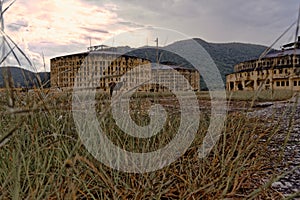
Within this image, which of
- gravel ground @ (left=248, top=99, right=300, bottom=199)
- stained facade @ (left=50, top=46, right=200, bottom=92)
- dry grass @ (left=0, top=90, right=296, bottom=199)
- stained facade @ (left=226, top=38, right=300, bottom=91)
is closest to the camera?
stained facade @ (left=226, top=38, right=300, bottom=91)

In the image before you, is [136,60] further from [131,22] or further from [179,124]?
[131,22]

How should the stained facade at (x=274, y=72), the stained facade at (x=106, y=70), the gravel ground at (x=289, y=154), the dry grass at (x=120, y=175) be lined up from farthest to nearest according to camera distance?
the stained facade at (x=106, y=70), the gravel ground at (x=289, y=154), the dry grass at (x=120, y=175), the stained facade at (x=274, y=72)

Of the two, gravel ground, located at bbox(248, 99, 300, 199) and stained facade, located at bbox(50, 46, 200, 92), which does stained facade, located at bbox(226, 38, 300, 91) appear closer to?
gravel ground, located at bbox(248, 99, 300, 199)

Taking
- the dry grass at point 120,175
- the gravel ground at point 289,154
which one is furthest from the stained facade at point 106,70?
the gravel ground at point 289,154

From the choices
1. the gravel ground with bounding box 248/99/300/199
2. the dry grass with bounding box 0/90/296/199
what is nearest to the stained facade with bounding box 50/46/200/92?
the dry grass with bounding box 0/90/296/199

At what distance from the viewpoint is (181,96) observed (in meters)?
2.81

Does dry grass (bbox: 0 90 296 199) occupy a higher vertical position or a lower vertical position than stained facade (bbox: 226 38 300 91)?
lower

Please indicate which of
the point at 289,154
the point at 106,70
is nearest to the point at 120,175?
the point at 106,70

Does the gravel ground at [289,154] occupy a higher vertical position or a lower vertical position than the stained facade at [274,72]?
lower

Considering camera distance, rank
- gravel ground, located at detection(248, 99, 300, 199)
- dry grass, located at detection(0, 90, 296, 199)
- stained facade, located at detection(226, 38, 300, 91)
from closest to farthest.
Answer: stained facade, located at detection(226, 38, 300, 91), dry grass, located at detection(0, 90, 296, 199), gravel ground, located at detection(248, 99, 300, 199)

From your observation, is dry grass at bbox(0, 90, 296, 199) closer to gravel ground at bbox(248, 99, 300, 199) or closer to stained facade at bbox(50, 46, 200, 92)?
gravel ground at bbox(248, 99, 300, 199)

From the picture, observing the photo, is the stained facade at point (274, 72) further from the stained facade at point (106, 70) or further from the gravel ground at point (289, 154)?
the stained facade at point (106, 70)

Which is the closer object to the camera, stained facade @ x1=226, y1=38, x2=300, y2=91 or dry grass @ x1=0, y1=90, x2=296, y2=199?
stained facade @ x1=226, y1=38, x2=300, y2=91

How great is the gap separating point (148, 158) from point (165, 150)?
0.13 m
